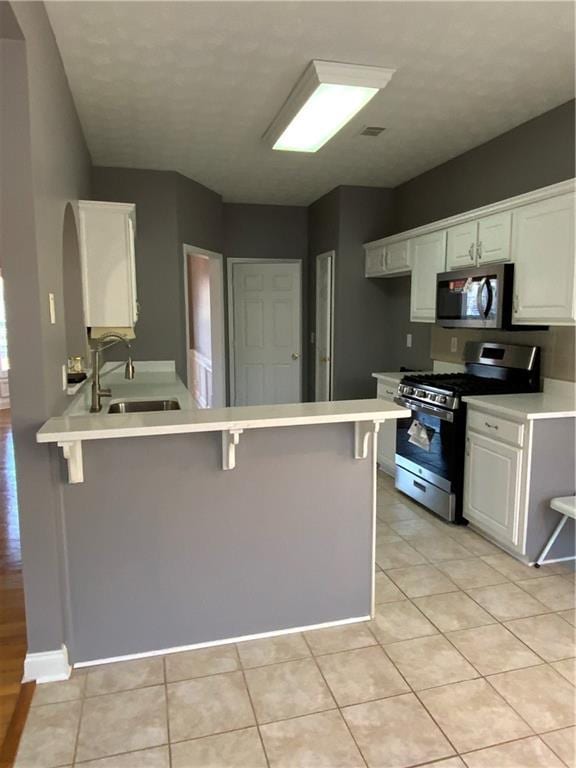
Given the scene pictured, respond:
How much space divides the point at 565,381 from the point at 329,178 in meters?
2.83

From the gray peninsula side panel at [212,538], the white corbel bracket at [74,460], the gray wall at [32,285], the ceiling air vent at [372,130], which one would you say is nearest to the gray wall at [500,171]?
the ceiling air vent at [372,130]

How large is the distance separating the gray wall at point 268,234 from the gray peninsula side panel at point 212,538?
404 cm

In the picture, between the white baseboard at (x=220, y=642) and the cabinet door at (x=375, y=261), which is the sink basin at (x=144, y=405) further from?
the cabinet door at (x=375, y=261)

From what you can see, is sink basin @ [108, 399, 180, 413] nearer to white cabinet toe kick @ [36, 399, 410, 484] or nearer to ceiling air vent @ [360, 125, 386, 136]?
white cabinet toe kick @ [36, 399, 410, 484]

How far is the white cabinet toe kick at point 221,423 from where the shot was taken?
1818mm

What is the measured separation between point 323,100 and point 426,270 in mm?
1676

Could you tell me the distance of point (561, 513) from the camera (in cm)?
282

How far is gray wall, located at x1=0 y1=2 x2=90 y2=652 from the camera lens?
68.7 inches

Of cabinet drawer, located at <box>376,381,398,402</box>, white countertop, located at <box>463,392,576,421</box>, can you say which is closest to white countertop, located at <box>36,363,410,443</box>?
white countertop, located at <box>463,392,576,421</box>

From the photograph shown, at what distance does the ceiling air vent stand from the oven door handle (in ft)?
6.25

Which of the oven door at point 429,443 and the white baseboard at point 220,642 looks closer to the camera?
the white baseboard at point 220,642

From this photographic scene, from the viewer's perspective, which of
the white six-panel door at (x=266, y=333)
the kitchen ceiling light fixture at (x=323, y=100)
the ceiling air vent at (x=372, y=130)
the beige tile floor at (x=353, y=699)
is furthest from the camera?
the white six-panel door at (x=266, y=333)

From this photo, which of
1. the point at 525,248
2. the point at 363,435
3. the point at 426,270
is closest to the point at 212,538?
the point at 363,435

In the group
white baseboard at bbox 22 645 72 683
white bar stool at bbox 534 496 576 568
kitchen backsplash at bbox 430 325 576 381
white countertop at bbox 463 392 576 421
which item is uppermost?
kitchen backsplash at bbox 430 325 576 381
